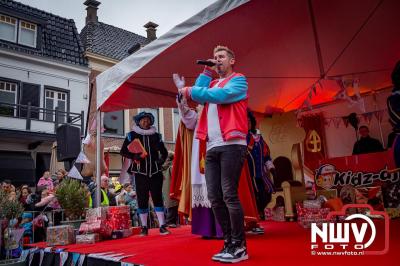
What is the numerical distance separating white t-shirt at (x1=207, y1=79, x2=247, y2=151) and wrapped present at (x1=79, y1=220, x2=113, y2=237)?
2.54 meters

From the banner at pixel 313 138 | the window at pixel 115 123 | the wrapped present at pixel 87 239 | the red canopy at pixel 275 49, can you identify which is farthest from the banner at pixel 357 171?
the window at pixel 115 123

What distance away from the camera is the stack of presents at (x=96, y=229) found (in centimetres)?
423

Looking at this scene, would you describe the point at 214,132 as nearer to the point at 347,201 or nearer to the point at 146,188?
the point at 146,188

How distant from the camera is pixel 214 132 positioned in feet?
8.42

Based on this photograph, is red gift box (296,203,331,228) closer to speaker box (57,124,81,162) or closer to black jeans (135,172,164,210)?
black jeans (135,172,164,210)

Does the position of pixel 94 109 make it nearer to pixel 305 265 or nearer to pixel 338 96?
pixel 305 265

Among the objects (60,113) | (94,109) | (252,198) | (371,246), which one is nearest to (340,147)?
(252,198)

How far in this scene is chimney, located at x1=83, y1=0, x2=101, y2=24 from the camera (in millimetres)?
18266

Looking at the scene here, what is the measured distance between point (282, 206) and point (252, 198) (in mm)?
2232

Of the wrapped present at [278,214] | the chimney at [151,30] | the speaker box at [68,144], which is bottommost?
the wrapped present at [278,214]

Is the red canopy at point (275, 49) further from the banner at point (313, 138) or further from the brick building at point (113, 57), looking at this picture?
the brick building at point (113, 57)

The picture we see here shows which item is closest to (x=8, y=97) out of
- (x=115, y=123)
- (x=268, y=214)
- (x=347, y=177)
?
(x=115, y=123)

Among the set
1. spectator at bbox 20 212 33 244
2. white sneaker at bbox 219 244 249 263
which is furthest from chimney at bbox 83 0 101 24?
white sneaker at bbox 219 244 249 263

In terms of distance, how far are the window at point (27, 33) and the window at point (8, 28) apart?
23cm
